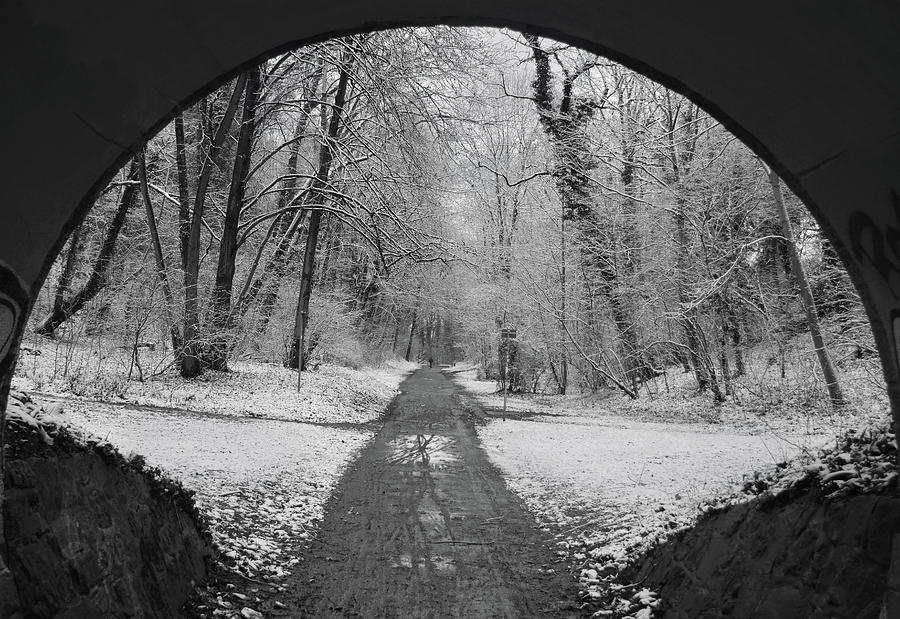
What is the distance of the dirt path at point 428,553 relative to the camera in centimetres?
468

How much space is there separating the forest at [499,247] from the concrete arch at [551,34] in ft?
26.0

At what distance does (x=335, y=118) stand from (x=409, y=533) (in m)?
16.1

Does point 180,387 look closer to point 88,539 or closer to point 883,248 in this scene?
point 88,539

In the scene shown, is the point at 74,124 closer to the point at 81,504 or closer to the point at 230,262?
the point at 81,504

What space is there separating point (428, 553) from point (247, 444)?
5338mm

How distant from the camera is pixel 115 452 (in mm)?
4215

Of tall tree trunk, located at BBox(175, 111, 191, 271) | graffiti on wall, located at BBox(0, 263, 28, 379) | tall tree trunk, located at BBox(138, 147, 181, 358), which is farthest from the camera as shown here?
tall tree trunk, located at BBox(175, 111, 191, 271)

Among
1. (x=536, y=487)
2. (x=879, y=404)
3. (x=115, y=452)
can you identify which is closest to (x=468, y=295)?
(x=879, y=404)

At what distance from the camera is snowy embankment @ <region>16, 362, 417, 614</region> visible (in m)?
5.81

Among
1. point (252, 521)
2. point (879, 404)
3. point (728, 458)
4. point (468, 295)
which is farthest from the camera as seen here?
point (468, 295)

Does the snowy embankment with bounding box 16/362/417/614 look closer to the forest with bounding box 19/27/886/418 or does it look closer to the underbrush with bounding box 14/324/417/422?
the underbrush with bounding box 14/324/417/422

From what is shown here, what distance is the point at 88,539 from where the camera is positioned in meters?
3.50

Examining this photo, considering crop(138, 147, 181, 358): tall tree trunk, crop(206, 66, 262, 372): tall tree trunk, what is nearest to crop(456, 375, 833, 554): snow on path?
crop(206, 66, 262, 372): tall tree trunk

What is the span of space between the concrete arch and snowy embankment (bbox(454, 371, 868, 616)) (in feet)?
7.14
